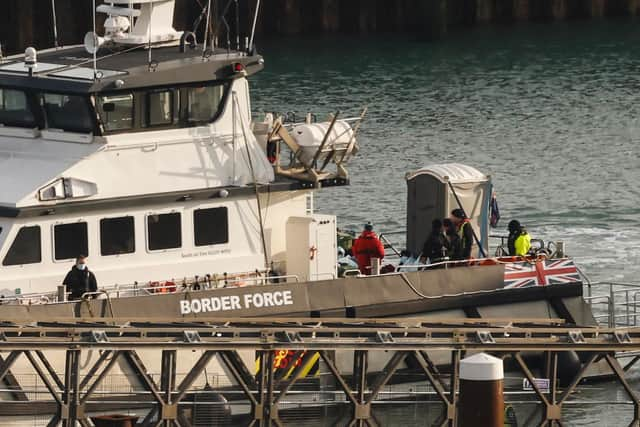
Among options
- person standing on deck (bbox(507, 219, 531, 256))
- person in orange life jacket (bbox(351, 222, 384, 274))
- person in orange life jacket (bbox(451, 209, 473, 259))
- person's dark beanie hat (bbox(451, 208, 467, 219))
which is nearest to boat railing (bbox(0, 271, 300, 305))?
person in orange life jacket (bbox(351, 222, 384, 274))

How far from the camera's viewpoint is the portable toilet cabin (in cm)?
2811

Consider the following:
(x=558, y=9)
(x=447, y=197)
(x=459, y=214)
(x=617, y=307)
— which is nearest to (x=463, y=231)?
(x=459, y=214)

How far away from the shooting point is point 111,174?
968 inches

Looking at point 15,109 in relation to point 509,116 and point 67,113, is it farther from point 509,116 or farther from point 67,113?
point 509,116

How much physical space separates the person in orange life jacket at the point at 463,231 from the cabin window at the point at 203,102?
4.18 meters

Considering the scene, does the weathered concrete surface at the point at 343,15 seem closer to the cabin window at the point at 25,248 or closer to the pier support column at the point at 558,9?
the pier support column at the point at 558,9

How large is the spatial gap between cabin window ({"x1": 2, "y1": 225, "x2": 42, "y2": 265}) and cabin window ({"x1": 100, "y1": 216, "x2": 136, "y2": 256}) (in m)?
0.89

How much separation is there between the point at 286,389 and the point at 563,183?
26.4 m

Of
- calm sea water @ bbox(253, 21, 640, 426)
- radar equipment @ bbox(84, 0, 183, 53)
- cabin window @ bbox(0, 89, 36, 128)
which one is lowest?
calm sea water @ bbox(253, 21, 640, 426)

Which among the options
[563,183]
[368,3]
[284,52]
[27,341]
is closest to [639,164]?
[563,183]

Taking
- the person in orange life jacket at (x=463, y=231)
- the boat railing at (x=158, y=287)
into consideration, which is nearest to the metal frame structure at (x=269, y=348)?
the boat railing at (x=158, y=287)

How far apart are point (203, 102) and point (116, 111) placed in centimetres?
134

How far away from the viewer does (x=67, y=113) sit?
24750 mm

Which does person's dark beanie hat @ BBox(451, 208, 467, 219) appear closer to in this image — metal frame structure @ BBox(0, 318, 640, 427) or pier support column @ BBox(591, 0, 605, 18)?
metal frame structure @ BBox(0, 318, 640, 427)
